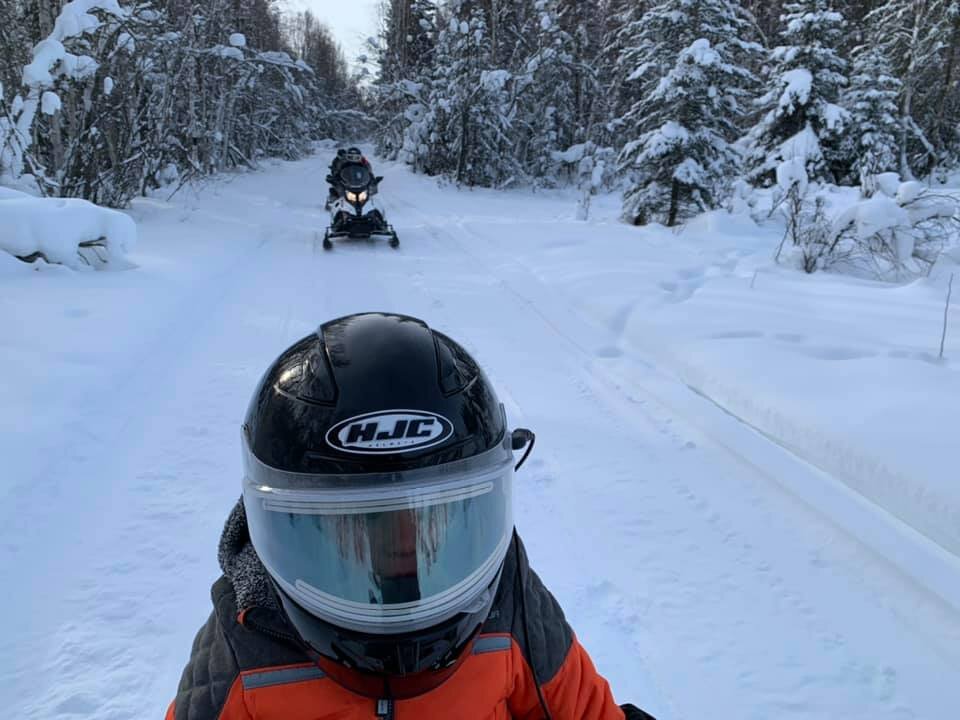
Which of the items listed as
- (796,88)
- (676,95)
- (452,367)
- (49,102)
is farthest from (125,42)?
(796,88)

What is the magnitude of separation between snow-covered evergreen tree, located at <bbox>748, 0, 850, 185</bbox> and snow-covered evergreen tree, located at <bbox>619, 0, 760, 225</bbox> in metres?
1.79

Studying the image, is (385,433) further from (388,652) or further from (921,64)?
(921,64)

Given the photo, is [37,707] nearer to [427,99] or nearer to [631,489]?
[631,489]

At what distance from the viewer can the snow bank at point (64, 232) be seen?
6363 millimetres

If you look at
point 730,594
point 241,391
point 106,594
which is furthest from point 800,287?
point 106,594

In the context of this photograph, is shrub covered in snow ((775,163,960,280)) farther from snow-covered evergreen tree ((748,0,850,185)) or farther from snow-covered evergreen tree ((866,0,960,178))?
snow-covered evergreen tree ((866,0,960,178))

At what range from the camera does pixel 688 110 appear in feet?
39.2

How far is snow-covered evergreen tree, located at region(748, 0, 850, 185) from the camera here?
44.1ft

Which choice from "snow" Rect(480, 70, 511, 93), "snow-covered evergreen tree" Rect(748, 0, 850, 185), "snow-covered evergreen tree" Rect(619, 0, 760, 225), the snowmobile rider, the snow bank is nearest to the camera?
the snow bank

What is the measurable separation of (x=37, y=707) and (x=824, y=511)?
3292 millimetres

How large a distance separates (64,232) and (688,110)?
34.4 feet

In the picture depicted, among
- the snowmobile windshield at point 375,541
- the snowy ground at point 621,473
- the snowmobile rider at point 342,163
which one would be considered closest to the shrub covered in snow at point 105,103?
the snowy ground at point 621,473

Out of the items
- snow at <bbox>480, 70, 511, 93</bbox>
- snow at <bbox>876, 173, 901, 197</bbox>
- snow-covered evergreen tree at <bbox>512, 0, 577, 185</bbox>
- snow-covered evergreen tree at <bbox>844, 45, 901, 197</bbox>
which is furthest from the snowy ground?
snow-covered evergreen tree at <bbox>512, 0, 577, 185</bbox>

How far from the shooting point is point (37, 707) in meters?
1.97
